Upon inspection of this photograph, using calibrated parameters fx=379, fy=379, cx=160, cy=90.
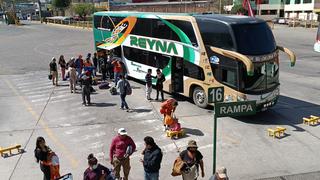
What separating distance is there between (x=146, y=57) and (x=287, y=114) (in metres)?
7.69

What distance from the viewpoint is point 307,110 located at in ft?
50.9

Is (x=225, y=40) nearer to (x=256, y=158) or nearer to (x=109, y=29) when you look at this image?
(x=256, y=158)

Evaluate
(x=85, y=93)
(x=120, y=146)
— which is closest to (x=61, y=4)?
(x=85, y=93)

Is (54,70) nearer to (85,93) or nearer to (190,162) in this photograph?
(85,93)

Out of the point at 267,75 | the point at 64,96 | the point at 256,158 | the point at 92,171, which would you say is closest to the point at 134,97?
the point at 64,96

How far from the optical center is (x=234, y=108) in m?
8.36

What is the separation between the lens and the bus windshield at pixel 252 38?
533 inches

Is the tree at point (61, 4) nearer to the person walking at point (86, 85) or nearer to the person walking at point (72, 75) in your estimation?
the person walking at point (72, 75)

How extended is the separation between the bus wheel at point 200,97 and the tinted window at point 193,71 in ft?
1.76

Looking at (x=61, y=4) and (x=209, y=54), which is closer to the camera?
(x=209, y=54)

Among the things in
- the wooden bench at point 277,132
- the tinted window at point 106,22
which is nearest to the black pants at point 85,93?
the tinted window at point 106,22

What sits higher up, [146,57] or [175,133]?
[146,57]

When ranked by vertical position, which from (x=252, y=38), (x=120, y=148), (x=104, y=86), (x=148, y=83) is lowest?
(x=104, y=86)

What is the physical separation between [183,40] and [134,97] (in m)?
3.80
